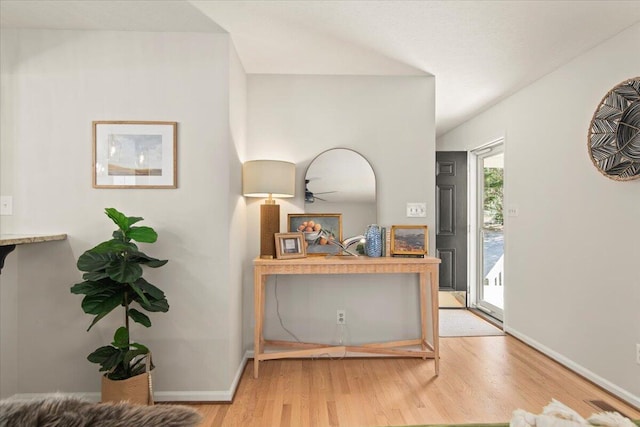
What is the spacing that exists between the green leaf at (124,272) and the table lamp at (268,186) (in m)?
1.01

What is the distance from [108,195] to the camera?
246cm

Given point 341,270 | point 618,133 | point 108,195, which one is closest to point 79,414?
point 108,195

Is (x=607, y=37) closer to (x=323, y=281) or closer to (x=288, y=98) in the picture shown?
(x=288, y=98)

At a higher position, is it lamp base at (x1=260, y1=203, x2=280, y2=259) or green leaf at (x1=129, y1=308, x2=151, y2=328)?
lamp base at (x1=260, y1=203, x2=280, y2=259)

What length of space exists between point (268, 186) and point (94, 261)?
124 centimetres

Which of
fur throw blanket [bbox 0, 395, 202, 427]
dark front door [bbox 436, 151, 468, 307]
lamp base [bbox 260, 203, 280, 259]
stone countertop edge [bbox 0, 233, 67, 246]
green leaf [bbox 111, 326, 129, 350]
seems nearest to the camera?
fur throw blanket [bbox 0, 395, 202, 427]

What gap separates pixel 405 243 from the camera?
291 cm

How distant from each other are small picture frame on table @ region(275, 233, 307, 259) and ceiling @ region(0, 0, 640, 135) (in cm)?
141

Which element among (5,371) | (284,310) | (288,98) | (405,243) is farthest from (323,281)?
(5,371)

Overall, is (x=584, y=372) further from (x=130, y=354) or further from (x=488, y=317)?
(x=130, y=354)

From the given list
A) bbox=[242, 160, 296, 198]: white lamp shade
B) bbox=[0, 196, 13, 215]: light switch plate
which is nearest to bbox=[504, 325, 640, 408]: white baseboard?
bbox=[242, 160, 296, 198]: white lamp shade

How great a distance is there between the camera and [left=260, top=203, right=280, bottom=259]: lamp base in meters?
2.89

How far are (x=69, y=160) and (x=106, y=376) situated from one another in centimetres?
140

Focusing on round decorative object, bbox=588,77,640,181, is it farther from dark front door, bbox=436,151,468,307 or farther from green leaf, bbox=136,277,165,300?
green leaf, bbox=136,277,165,300
